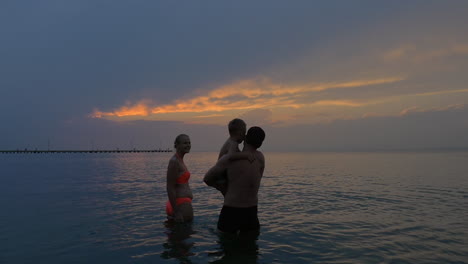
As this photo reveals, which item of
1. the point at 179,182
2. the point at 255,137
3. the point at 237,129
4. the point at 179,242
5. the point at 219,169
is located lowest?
the point at 179,242

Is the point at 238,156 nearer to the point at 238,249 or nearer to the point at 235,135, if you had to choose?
the point at 235,135

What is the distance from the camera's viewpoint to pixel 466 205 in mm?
13555

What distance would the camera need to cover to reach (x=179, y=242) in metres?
7.62

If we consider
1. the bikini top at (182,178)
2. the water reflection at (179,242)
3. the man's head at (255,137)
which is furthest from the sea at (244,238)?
the man's head at (255,137)

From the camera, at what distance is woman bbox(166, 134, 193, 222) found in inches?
306

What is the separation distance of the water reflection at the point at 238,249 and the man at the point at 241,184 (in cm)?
48

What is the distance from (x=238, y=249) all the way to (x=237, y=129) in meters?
2.75

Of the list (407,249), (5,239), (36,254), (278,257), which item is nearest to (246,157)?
(278,257)

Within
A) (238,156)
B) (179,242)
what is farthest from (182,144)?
(179,242)

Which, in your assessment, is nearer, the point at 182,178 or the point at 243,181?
the point at 243,181

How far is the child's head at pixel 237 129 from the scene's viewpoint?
20.3 ft

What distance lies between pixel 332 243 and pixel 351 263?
1521 millimetres

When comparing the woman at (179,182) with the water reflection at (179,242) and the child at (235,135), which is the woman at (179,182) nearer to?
the water reflection at (179,242)

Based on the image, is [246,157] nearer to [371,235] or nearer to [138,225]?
[371,235]
